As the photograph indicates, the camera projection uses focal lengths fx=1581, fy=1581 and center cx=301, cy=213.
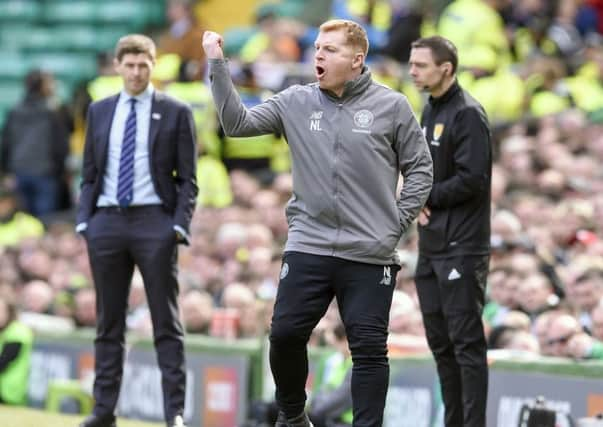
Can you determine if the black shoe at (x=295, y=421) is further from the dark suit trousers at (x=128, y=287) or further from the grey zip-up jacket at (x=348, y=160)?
the dark suit trousers at (x=128, y=287)

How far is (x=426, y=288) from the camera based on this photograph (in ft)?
30.0

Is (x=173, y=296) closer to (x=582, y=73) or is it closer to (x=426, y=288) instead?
(x=426, y=288)

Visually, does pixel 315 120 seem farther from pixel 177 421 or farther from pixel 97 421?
pixel 97 421

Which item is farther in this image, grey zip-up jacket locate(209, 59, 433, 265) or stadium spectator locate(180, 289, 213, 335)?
stadium spectator locate(180, 289, 213, 335)

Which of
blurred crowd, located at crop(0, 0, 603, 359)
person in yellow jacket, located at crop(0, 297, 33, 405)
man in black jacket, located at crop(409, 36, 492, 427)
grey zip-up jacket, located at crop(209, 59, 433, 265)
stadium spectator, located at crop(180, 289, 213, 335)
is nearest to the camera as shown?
grey zip-up jacket, located at crop(209, 59, 433, 265)

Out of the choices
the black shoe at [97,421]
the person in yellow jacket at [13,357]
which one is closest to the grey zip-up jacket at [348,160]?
the black shoe at [97,421]

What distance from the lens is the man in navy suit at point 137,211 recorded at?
365 inches

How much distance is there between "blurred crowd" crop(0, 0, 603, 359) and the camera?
472 inches

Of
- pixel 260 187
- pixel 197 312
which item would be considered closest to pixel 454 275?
pixel 197 312

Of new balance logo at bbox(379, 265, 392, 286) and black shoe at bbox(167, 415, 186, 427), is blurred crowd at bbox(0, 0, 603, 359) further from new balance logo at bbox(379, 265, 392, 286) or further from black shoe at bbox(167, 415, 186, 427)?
new balance logo at bbox(379, 265, 392, 286)

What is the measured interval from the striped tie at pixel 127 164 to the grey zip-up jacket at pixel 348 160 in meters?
1.57

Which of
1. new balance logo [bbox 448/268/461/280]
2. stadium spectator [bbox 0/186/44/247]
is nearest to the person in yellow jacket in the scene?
stadium spectator [bbox 0/186/44/247]

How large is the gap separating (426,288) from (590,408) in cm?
165

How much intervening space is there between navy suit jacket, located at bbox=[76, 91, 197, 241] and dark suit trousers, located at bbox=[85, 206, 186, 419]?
3.9 inches
